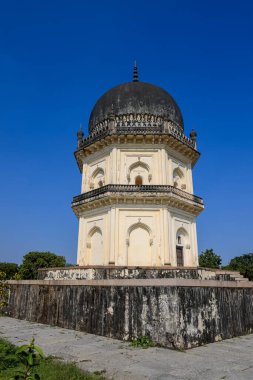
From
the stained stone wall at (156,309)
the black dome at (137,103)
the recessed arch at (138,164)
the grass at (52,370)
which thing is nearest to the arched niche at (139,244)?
the recessed arch at (138,164)

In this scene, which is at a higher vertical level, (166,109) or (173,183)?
(166,109)

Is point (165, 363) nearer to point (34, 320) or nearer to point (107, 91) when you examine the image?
point (34, 320)

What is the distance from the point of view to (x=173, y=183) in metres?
23.1

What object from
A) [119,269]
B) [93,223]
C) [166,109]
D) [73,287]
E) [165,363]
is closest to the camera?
[165,363]

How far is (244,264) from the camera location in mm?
44500

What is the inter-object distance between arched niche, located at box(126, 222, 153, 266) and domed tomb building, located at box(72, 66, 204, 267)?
66 millimetres

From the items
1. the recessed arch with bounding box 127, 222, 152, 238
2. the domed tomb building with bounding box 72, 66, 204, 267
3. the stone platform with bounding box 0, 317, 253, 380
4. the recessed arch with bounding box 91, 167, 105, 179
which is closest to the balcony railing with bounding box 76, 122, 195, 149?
the domed tomb building with bounding box 72, 66, 204, 267

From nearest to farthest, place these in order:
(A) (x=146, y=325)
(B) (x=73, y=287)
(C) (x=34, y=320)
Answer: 1. (A) (x=146, y=325)
2. (B) (x=73, y=287)
3. (C) (x=34, y=320)

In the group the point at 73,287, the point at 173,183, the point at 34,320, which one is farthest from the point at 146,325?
the point at 173,183

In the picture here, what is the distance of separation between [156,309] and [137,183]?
14.8 meters

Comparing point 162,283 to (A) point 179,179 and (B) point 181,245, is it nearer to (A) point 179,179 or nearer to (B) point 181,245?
(B) point 181,245

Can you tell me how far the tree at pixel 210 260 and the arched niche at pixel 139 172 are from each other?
25731 millimetres

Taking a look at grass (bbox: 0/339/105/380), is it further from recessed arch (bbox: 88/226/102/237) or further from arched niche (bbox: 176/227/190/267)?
arched niche (bbox: 176/227/190/267)

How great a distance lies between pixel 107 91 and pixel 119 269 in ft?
55.7
